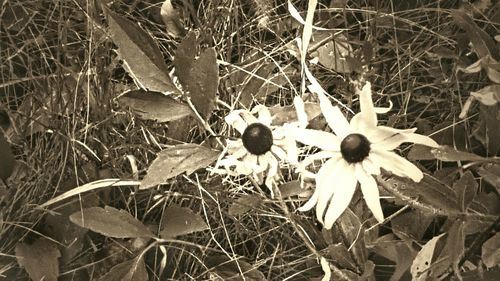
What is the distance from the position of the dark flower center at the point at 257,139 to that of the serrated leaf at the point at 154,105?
0.22 ft

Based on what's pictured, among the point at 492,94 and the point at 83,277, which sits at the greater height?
the point at 492,94

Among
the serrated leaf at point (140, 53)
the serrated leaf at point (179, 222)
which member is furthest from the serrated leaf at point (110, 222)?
the serrated leaf at point (140, 53)

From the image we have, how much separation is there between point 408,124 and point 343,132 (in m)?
0.21

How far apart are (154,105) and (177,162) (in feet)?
0.16

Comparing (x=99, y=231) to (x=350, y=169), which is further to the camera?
(x=99, y=231)

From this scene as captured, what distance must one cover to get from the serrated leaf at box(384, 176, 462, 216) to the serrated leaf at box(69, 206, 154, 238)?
0.70ft

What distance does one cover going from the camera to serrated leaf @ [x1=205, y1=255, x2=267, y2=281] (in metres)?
0.62

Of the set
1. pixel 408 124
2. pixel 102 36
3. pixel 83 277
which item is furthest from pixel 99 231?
pixel 408 124

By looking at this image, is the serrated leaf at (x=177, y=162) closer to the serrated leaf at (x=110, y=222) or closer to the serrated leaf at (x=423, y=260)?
the serrated leaf at (x=110, y=222)

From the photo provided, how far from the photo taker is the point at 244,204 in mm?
609

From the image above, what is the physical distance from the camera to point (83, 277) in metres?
0.65

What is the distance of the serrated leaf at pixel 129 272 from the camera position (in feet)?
1.94

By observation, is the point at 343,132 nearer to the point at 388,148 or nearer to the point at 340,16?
the point at 388,148

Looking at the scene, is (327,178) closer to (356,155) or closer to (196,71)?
(356,155)
